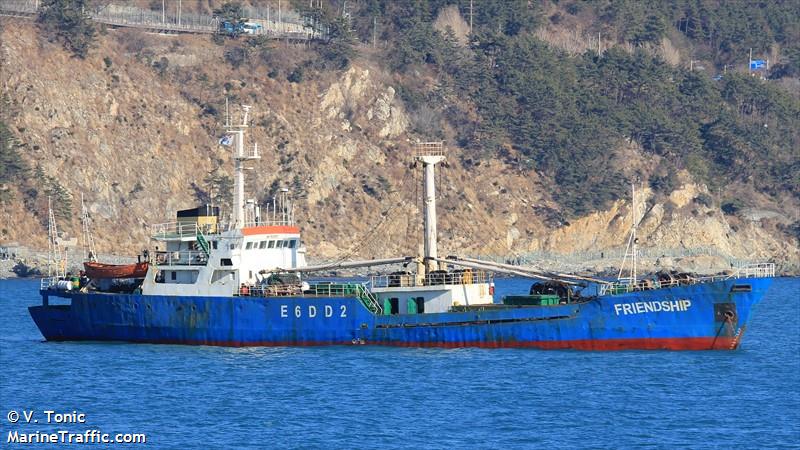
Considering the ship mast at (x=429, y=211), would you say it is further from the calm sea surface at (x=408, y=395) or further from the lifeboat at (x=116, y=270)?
the lifeboat at (x=116, y=270)

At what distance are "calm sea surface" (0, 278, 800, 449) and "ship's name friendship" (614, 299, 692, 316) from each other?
6.19ft

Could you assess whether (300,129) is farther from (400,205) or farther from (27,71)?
(27,71)

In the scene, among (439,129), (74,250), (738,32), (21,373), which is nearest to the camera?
(21,373)

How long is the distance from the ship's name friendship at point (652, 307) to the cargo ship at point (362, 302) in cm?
4

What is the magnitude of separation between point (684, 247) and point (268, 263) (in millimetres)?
90531

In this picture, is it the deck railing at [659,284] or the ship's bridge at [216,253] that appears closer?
the deck railing at [659,284]

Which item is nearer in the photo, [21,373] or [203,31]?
[21,373]

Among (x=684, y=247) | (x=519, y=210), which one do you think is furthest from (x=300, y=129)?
(x=684, y=247)

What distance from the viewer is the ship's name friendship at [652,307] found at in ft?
204

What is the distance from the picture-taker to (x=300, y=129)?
156 meters

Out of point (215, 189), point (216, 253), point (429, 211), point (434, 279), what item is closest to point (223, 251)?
point (216, 253)

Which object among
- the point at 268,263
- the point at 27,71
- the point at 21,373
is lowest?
the point at 21,373

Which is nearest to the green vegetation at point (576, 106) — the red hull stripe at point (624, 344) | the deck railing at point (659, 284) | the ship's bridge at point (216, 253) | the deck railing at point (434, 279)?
the ship's bridge at point (216, 253)

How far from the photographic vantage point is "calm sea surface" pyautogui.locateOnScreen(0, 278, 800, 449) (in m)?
46.8
